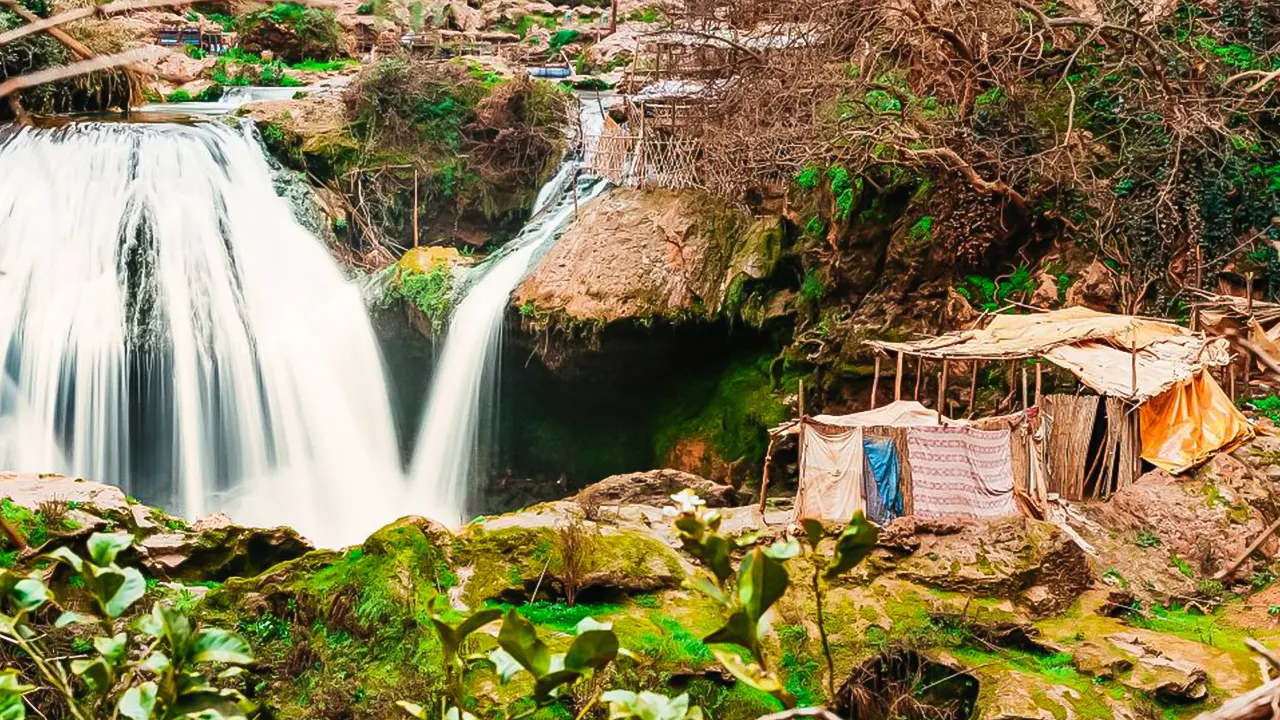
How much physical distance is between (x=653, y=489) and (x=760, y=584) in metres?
11.4

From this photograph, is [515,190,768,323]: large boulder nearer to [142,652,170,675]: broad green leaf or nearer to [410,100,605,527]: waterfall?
[410,100,605,527]: waterfall

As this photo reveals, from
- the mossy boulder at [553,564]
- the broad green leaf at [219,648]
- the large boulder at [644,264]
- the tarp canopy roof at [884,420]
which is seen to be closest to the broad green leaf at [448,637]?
the broad green leaf at [219,648]

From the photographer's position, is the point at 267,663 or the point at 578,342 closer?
the point at 267,663

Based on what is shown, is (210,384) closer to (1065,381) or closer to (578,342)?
(578,342)

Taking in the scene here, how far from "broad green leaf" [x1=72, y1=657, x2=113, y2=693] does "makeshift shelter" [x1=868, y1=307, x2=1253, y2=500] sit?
9721mm

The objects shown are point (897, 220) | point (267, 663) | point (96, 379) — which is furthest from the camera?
point (897, 220)

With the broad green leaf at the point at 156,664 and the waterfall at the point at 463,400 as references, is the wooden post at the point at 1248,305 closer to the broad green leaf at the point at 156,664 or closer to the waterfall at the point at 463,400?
the waterfall at the point at 463,400

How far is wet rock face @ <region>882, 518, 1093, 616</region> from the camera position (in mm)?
8852

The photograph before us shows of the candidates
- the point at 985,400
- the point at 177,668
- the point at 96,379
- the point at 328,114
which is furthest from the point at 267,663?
the point at 328,114

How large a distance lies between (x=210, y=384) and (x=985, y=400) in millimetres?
9822

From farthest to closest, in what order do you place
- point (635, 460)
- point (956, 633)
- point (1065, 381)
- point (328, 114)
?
point (328, 114) → point (635, 460) → point (1065, 381) → point (956, 633)

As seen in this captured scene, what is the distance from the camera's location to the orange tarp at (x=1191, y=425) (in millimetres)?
10680

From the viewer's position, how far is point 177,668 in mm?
1954

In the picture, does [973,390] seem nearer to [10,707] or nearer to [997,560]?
[997,560]
